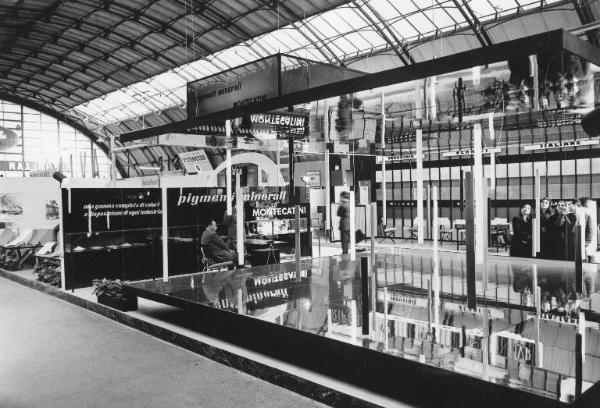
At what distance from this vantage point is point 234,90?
6.63 m

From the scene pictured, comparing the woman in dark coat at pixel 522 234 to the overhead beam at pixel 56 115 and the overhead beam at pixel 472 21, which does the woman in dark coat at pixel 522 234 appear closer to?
the overhead beam at pixel 472 21

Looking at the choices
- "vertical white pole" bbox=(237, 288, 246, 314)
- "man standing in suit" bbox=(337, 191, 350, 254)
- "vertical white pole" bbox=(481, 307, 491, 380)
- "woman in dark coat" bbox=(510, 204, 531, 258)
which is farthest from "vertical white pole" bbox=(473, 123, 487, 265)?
"man standing in suit" bbox=(337, 191, 350, 254)

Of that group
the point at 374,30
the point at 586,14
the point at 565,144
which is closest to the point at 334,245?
the point at 374,30

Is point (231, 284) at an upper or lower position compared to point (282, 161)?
lower

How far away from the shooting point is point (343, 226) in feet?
39.7

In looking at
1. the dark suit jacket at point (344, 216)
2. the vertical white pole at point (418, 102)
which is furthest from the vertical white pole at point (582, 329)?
the dark suit jacket at point (344, 216)

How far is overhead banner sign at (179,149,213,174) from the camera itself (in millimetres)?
28328

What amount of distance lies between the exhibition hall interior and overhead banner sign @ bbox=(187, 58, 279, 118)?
3cm

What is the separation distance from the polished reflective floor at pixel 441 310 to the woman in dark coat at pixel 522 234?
25 cm

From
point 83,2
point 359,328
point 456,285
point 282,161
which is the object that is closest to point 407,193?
point 282,161

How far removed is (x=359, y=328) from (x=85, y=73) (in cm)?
2654

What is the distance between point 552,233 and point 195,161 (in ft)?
74.3

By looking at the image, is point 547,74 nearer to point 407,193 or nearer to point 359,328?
point 359,328

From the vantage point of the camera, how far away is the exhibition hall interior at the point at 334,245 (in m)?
4.04
